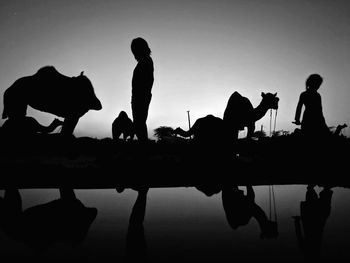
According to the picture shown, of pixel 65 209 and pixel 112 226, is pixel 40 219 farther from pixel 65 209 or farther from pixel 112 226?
pixel 112 226

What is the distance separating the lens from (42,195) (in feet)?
5.37

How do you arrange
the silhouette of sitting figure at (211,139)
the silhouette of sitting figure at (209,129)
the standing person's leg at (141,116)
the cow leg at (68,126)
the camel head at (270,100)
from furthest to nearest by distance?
the camel head at (270,100) → the cow leg at (68,126) → the silhouette of sitting figure at (209,129) → the silhouette of sitting figure at (211,139) → the standing person's leg at (141,116)

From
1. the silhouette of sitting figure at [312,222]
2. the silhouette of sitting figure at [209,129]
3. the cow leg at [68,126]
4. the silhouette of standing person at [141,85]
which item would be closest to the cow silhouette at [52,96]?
the cow leg at [68,126]

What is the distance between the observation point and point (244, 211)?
125cm

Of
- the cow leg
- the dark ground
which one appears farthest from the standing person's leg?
the cow leg

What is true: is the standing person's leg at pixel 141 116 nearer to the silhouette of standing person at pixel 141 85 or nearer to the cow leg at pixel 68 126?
the silhouette of standing person at pixel 141 85

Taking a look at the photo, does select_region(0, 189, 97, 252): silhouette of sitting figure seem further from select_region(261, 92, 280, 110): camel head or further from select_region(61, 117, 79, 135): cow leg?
select_region(261, 92, 280, 110): camel head

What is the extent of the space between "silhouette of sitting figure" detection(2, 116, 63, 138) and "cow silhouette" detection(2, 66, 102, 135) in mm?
125

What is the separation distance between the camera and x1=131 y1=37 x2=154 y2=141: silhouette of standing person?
159 inches

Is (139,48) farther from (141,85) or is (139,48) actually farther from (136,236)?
(136,236)

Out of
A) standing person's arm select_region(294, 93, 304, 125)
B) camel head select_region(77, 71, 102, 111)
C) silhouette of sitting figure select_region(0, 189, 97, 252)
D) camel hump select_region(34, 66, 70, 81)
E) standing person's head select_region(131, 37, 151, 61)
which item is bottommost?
silhouette of sitting figure select_region(0, 189, 97, 252)

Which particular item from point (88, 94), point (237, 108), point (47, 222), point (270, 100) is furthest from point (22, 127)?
point (270, 100)

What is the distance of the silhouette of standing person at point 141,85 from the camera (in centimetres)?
403

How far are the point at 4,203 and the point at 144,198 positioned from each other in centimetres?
93
